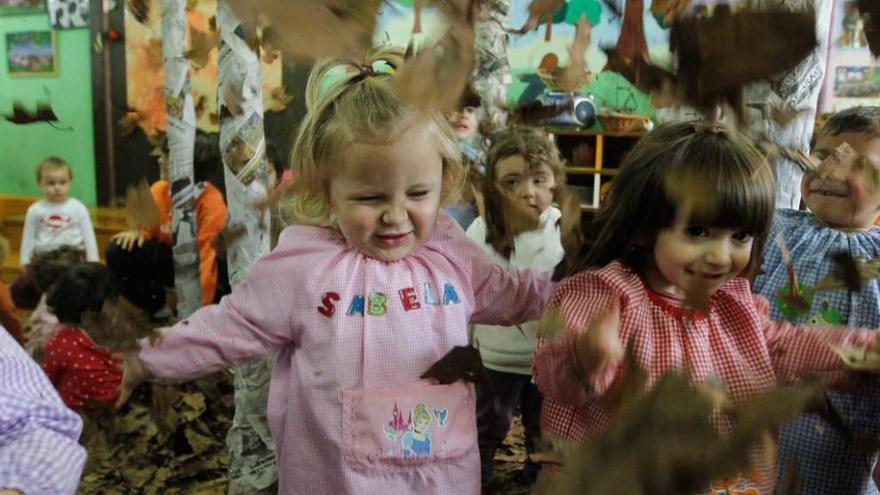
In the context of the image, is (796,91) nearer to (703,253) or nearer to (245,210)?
(703,253)

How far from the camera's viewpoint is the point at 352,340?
0.96m

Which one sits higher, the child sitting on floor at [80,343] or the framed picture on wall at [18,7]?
the framed picture on wall at [18,7]

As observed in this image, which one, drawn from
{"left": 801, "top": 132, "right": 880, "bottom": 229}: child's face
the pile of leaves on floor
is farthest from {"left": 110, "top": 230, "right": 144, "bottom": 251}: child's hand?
{"left": 801, "top": 132, "right": 880, "bottom": 229}: child's face

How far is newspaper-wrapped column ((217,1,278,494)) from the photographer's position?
A: 53.1 inches

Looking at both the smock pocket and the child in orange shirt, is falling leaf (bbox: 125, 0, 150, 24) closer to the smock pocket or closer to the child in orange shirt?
the child in orange shirt

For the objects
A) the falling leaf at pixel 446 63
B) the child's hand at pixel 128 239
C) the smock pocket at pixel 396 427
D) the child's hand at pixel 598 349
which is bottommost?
the smock pocket at pixel 396 427

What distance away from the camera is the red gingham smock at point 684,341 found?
2.45ft

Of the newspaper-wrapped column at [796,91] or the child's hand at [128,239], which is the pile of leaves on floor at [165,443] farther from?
the newspaper-wrapped column at [796,91]

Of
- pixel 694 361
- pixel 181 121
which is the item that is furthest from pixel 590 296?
pixel 181 121

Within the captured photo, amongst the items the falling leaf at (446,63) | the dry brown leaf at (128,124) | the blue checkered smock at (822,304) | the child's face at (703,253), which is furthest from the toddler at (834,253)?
the dry brown leaf at (128,124)

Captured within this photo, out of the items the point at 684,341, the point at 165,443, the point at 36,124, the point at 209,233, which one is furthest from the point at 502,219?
the point at 165,443

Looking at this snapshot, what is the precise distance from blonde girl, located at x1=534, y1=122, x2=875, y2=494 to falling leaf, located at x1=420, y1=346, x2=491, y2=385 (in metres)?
0.12

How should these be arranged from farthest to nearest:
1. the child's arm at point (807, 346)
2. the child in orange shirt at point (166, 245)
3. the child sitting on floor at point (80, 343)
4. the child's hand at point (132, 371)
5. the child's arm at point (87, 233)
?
the child's arm at point (87, 233) < the child in orange shirt at point (166, 245) < the child sitting on floor at point (80, 343) < the child's hand at point (132, 371) < the child's arm at point (807, 346)

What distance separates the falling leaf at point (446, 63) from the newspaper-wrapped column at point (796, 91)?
0.18 m
